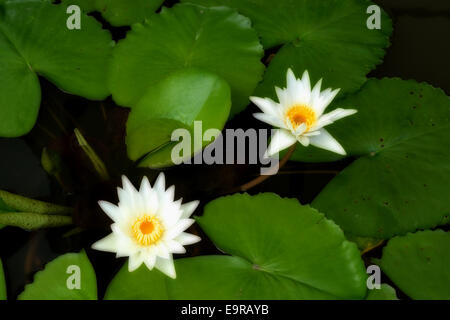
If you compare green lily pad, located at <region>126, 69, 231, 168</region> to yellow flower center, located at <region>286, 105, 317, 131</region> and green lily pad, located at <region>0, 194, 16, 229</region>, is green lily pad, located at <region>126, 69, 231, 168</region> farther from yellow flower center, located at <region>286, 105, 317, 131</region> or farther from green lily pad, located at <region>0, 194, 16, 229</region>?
green lily pad, located at <region>0, 194, 16, 229</region>

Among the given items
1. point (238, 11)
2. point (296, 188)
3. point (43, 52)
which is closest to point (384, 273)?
point (296, 188)

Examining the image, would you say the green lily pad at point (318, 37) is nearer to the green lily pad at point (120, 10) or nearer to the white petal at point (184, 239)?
the green lily pad at point (120, 10)

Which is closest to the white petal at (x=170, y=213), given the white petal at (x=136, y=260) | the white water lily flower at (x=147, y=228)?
the white water lily flower at (x=147, y=228)

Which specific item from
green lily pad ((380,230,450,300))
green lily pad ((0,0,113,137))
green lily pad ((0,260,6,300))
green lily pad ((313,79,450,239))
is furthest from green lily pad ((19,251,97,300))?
green lily pad ((380,230,450,300))

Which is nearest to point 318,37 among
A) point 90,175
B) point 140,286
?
point 90,175

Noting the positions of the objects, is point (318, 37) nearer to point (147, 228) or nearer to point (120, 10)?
point (120, 10)
